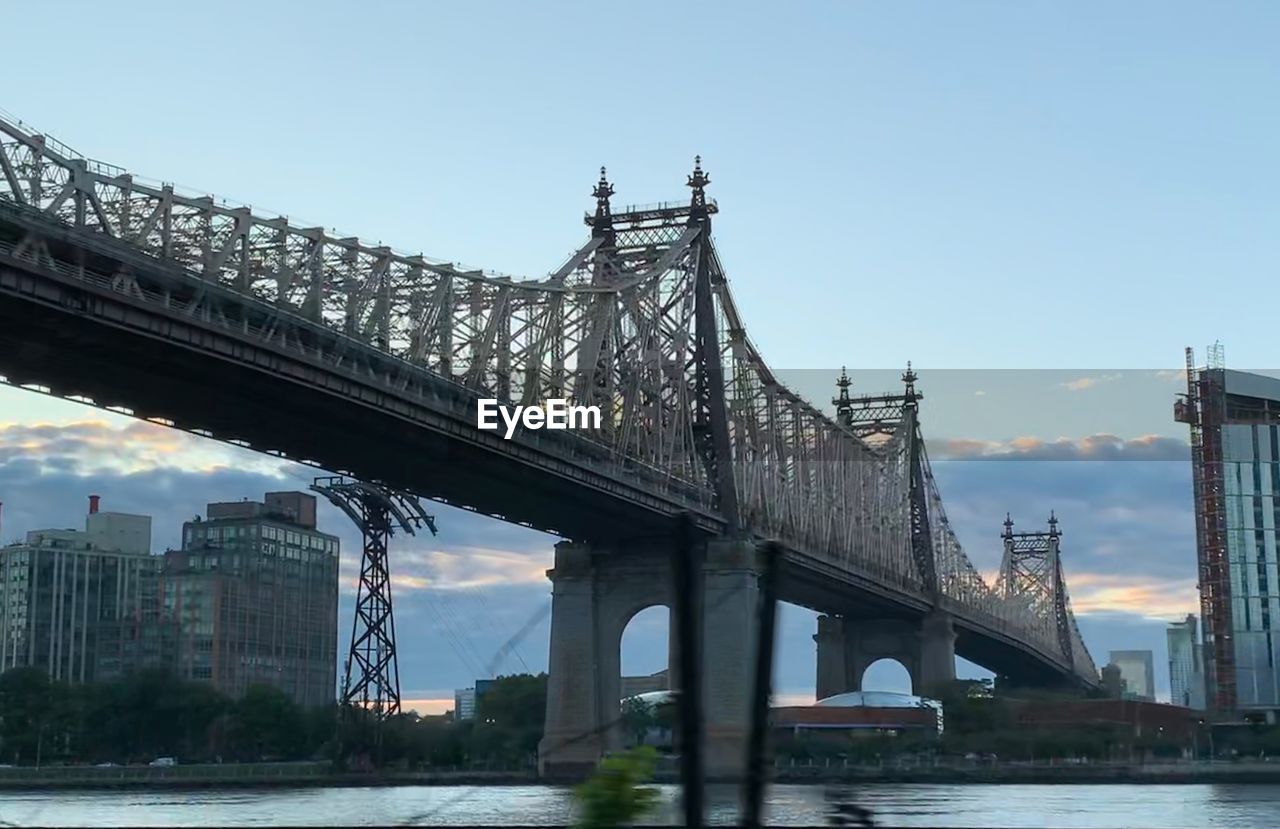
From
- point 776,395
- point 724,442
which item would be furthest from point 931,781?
point 776,395

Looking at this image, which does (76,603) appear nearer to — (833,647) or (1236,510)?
(1236,510)

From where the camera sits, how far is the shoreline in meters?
21.3

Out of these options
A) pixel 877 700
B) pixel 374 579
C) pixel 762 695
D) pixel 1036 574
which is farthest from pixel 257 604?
pixel 1036 574

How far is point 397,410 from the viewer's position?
43094mm

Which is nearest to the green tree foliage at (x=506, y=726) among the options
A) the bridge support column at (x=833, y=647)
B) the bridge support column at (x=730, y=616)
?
the bridge support column at (x=730, y=616)

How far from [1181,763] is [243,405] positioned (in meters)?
24.2

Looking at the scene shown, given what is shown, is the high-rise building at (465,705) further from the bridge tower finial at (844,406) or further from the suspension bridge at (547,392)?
the bridge tower finial at (844,406)

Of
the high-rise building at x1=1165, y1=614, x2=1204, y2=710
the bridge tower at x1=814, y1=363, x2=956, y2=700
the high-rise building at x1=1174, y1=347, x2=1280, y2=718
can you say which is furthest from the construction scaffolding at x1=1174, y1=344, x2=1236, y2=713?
the bridge tower at x1=814, y1=363, x2=956, y2=700

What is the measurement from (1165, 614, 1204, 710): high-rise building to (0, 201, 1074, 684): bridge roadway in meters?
2.82

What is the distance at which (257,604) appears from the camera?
112ft

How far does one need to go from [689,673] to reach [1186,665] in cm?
3497

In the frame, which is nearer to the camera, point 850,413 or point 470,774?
point 470,774

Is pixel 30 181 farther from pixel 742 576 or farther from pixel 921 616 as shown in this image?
pixel 921 616

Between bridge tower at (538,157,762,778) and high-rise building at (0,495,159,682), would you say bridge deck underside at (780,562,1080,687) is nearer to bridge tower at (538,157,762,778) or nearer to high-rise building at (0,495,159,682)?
bridge tower at (538,157,762,778)
